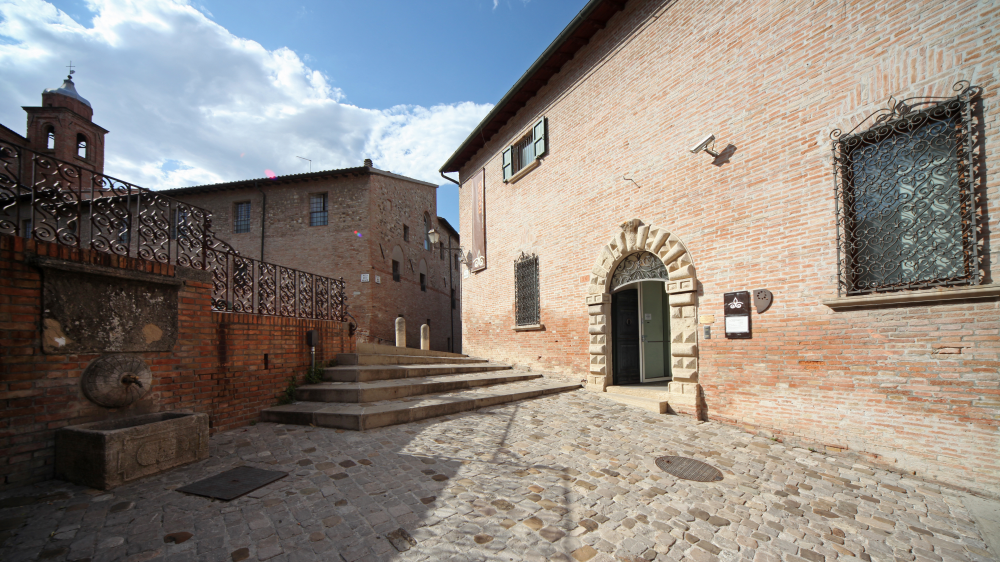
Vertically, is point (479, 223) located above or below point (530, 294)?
above

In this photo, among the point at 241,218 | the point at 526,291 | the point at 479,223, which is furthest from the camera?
the point at 241,218

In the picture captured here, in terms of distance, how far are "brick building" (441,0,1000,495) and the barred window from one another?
88 centimetres

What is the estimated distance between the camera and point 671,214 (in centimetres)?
739

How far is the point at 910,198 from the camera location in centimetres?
483

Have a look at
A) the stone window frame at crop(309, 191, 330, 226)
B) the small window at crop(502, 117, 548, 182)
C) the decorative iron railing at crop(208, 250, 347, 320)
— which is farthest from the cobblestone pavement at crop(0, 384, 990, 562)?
the stone window frame at crop(309, 191, 330, 226)

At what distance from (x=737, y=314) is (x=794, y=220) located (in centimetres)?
154

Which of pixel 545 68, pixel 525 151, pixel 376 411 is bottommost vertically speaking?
pixel 376 411

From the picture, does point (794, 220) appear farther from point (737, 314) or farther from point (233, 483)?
point (233, 483)

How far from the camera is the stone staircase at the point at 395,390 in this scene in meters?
5.76

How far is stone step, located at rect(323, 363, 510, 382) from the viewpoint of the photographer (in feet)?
23.6

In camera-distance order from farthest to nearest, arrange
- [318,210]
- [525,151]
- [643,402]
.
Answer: [318,210], [525,151], [643,402]

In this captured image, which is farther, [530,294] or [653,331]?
[530,294]

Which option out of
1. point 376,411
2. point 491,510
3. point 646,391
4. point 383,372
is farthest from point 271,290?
point 646,391

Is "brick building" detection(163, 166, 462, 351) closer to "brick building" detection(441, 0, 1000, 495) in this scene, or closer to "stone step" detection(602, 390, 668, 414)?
"brick building" detection(441, 0, 1000, 495)
